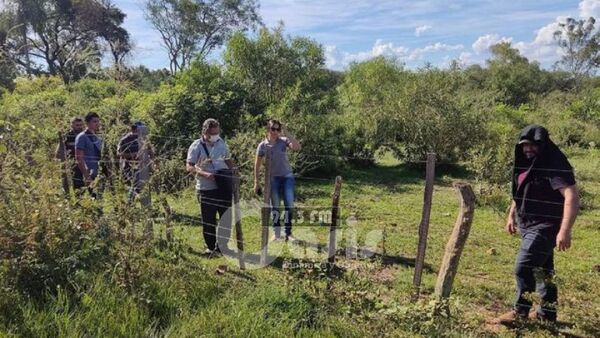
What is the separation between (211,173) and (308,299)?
223cm

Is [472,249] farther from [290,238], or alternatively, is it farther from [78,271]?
[78,271]

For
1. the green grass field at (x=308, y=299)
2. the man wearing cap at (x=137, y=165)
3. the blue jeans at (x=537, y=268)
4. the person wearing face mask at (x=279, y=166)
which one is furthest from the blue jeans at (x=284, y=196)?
the blue jeans at (x=537, y=268)

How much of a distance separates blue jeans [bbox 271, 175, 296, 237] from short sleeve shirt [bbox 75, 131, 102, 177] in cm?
233

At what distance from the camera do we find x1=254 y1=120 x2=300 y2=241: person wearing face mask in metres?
6.23

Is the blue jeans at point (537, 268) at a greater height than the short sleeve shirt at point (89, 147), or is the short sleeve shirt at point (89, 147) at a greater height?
the short sleeve shirt at point (89, 147)

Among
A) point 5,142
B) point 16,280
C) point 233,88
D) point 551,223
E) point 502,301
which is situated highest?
point 233,88

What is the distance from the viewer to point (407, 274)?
5.49 m

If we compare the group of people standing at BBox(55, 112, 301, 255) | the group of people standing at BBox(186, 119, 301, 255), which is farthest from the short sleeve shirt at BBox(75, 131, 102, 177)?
the group of people standing at BBox(186, 119, 301, 255)

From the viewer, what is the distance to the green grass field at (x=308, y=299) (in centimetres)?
346

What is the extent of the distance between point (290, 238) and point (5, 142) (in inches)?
137

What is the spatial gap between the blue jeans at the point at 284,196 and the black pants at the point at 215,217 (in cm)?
74

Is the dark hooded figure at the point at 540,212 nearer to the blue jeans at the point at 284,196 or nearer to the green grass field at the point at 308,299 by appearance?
the green grass field at the point at 308,299

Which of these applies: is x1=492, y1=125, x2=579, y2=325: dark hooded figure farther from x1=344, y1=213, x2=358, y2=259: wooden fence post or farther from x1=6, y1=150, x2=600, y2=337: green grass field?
x1=344, y1=213, x2=358, y2=259: wooden fence post

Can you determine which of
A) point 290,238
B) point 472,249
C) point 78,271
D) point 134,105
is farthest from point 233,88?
point 78,271
